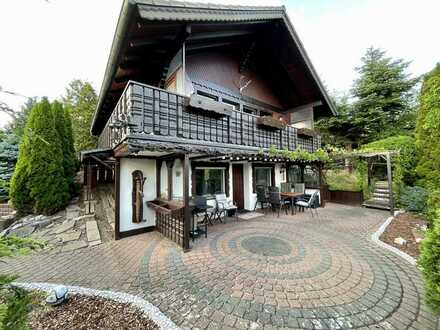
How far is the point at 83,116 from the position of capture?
15.6 meters

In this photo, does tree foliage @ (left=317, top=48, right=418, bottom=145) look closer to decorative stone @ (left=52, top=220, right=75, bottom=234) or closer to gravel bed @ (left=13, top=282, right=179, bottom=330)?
gravel bed @ (left=13, top=282, right=179, bottom=330)

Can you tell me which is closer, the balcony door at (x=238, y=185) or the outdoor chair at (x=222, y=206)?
the outdoor chair at (x=222, y=206)

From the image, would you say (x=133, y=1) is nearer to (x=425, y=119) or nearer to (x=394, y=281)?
(x=394, y=281)

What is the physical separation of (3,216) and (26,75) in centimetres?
827

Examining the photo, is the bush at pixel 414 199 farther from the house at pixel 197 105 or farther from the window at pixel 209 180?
the window at pixel 209 180

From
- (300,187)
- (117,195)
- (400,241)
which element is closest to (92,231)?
(117,195)

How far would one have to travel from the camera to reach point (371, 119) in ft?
47.6

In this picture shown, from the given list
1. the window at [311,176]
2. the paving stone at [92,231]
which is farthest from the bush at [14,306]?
the window at [311,176]

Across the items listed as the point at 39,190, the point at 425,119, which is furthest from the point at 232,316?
the point at 425,119

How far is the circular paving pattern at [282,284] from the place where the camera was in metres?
2.40

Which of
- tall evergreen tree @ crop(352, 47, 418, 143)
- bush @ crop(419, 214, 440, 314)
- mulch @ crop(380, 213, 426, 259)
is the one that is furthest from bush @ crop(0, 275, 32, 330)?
tall evergreen tree @ crop(352, 47, 418, 143)

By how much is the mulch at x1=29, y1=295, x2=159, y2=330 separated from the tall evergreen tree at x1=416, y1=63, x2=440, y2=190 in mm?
10675

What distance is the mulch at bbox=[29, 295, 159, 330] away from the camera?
229cm

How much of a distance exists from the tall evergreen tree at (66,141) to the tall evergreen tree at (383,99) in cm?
1964
